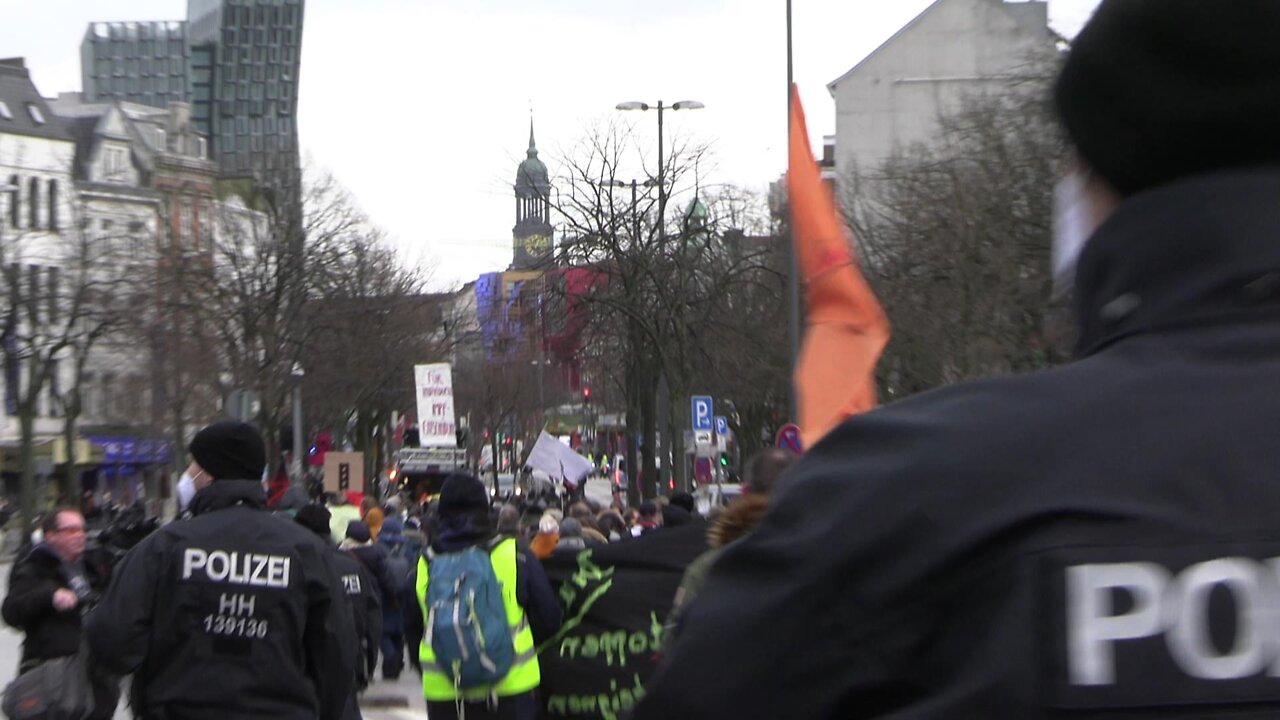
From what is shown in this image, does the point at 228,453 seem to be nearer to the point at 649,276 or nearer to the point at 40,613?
the point at 40,613

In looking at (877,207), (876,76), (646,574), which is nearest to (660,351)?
(877,207)

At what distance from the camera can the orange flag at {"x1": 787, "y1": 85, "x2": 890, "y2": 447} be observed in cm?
490

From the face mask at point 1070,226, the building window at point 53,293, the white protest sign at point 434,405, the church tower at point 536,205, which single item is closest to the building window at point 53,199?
the building window at point 53,293

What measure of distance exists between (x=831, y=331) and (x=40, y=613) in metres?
6.61

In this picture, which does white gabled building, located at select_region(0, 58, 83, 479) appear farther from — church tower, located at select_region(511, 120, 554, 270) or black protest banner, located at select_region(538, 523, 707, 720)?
black protest banner, located at select_region(538, 523, 707, 720)

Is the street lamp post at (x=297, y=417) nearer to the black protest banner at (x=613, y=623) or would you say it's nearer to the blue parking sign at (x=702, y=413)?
the blue parking sign at (x=702, y=413)

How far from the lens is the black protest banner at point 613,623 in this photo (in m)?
9.49

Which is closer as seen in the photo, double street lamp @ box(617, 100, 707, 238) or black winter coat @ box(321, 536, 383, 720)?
black winter coat @ box(321, 536, 383, 720)

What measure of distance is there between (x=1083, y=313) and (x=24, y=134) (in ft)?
253

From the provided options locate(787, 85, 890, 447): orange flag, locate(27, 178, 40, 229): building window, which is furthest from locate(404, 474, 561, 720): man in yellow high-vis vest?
locate(27, 178, 40, 229): building window

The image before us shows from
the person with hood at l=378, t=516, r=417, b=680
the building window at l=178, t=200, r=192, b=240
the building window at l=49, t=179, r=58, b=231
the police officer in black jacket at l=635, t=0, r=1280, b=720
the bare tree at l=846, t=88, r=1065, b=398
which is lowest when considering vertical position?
the person with hood at l=378, t=516, r=417, b=680

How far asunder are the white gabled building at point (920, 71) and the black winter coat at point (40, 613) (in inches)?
1909

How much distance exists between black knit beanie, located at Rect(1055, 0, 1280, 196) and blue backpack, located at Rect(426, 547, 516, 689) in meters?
7.26

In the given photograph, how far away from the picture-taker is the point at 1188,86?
5.70 feet
